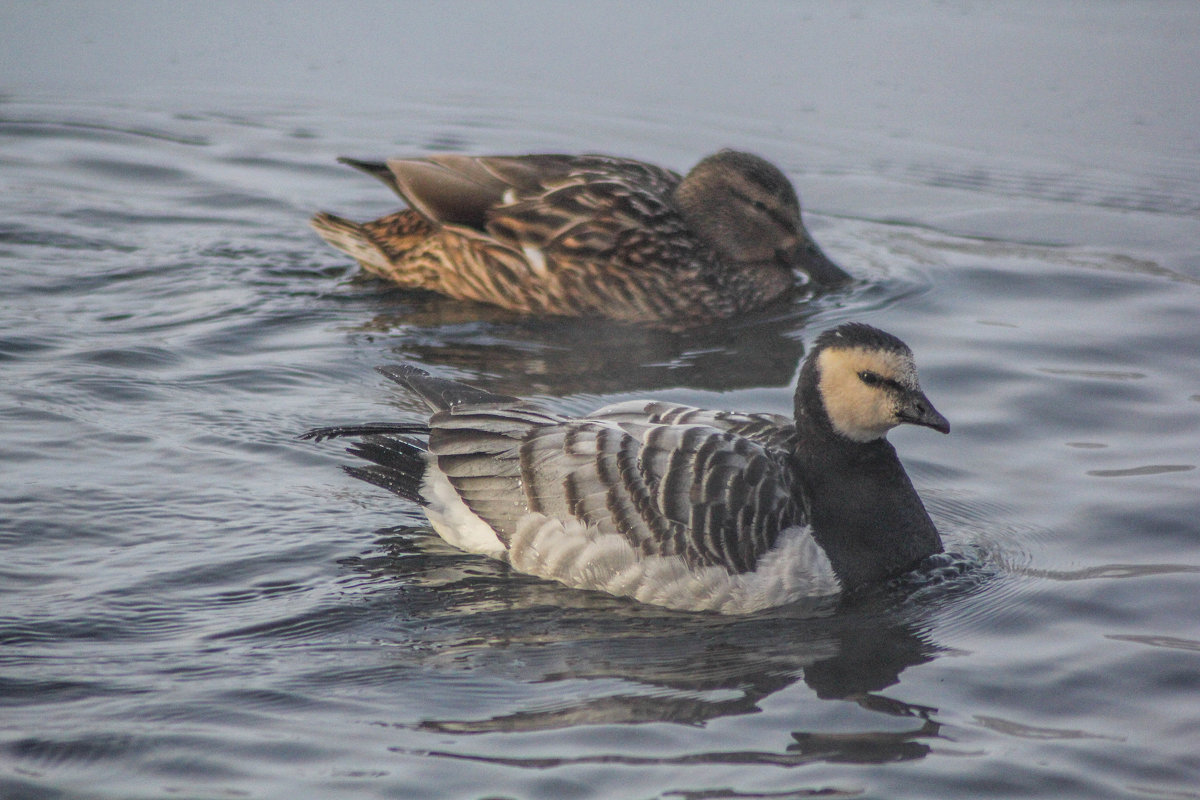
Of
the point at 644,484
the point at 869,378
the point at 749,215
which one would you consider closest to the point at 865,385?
the point at 869,378

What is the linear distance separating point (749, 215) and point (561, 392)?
8.13ft

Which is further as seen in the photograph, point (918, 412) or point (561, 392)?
point (561, 392)

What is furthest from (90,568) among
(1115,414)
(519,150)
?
(519,150)

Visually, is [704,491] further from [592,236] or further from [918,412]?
[592,236]

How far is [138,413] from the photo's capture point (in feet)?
27.1

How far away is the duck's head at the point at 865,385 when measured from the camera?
672cm

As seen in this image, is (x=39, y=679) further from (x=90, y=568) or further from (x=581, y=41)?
(x=581, y=41)

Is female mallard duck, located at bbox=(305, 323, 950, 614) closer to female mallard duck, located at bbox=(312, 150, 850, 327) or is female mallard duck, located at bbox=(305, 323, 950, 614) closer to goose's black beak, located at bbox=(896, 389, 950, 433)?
goose's black beak, located at bbox=(896, 389, 950, 433)

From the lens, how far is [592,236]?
10.1 m

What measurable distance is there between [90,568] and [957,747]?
3851mm

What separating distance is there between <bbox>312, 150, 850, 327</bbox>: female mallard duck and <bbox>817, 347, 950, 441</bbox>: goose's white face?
3.48 metres

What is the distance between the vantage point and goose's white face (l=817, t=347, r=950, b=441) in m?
6.72

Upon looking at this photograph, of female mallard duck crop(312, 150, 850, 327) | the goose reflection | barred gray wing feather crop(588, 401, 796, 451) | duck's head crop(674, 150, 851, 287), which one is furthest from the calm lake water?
barred gray wing feather crop(588, 401, 796, 451)

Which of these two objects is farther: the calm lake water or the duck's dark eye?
the duck's dark eye
